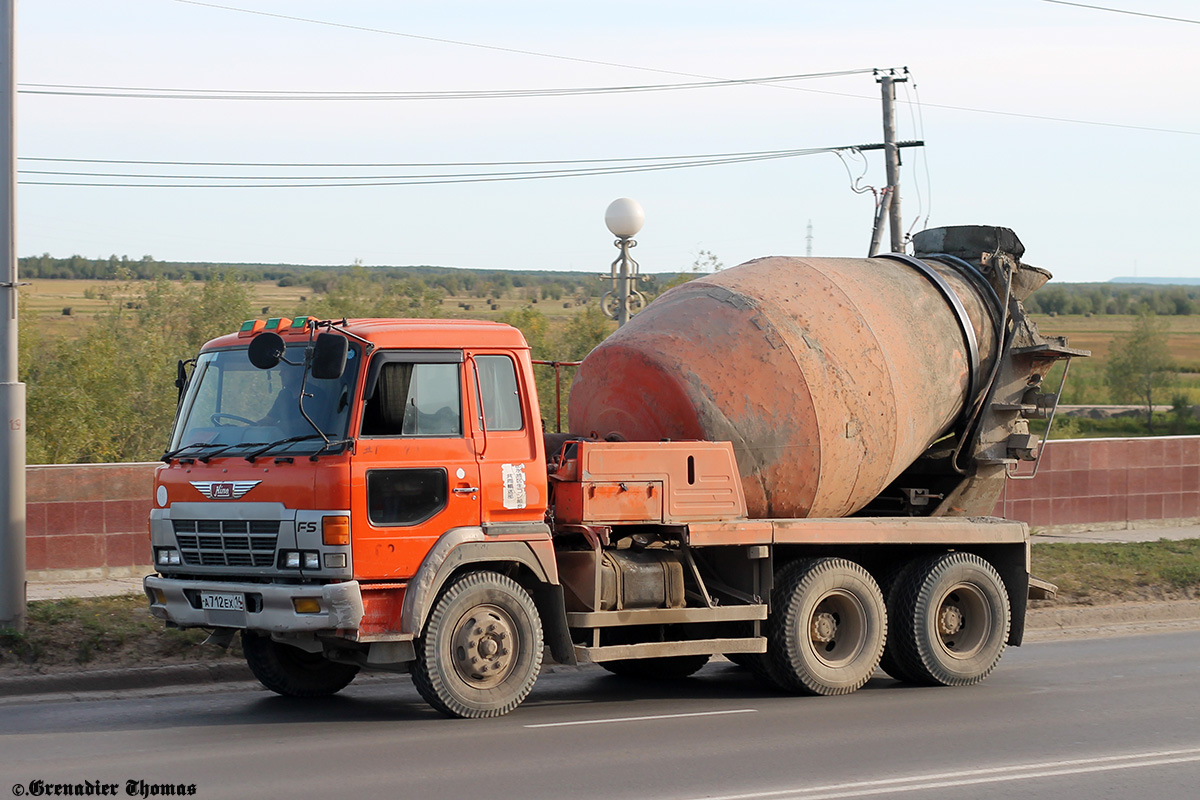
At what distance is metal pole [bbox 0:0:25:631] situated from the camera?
10.9 meters

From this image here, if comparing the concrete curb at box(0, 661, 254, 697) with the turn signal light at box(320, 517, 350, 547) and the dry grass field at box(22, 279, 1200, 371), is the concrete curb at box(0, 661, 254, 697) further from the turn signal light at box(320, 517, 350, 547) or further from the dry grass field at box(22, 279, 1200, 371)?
the dry grass field at box(22, 279, 1200, 371)

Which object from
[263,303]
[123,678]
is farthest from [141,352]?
[263,303]

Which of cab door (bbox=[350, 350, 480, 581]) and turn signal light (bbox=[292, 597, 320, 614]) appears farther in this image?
cab door (bbox=[350, 350, 480, 581])

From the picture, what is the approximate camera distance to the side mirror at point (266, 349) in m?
8.64

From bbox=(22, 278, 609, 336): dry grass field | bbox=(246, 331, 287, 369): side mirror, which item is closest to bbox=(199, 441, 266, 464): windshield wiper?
bbox=(246, 331, 287, 369): side mirror

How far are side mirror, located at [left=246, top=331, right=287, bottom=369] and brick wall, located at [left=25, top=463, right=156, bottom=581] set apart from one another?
6480mm

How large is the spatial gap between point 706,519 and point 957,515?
3.12 meters

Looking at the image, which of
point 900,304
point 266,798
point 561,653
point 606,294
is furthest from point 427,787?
point 606,294

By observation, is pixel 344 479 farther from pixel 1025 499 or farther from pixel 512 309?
pixel 512 309

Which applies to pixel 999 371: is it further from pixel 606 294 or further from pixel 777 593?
pixel 606 294

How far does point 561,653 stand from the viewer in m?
9.43

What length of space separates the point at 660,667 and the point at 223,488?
13.9ft

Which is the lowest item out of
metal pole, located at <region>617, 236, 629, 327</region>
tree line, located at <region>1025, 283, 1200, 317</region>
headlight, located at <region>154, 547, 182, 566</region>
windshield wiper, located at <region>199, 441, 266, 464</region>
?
headlight, located at <region>154, 547, 182, 566</region>

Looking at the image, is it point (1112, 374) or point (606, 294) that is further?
point (1112, 374)
